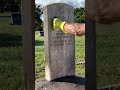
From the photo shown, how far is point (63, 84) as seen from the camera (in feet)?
18.6

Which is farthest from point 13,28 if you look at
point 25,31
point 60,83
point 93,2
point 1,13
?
point 60,83

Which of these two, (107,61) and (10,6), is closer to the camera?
(10,6)

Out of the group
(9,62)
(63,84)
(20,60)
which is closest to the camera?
(20,60)

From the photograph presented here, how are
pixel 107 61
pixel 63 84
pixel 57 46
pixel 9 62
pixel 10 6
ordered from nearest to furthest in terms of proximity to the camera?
1. pixel 10 6
2. pixel 9 62
3. pixel 63 84
4. pixel 57 46
5. pixel 107 61

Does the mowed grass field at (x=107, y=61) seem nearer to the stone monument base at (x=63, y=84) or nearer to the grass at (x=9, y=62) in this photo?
the stone monument base at (x=63, y=84)

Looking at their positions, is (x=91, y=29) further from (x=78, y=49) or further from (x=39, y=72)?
(x=78, y=49)

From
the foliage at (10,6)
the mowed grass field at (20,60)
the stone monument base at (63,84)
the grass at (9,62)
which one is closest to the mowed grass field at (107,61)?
the mowed grass field at (20,60)

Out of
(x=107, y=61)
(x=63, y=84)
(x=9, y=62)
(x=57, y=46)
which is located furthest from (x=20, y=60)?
(x=107, y=61)

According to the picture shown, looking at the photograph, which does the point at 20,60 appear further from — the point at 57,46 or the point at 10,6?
the point at 57,46

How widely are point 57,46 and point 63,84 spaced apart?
0.70m

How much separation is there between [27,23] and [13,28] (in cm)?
82

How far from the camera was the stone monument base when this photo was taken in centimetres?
551

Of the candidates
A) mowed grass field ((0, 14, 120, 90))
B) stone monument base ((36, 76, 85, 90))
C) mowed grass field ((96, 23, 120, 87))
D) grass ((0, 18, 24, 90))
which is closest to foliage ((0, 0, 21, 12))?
mowed grass field ((0, 14, 120, 90))

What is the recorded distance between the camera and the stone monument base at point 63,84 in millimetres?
5508
